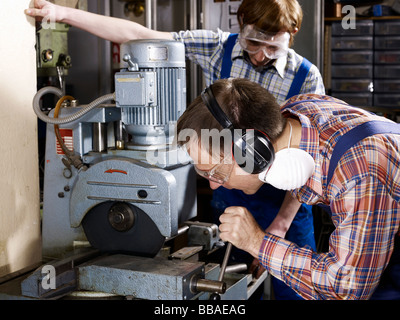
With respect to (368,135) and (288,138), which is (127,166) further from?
(368,135)

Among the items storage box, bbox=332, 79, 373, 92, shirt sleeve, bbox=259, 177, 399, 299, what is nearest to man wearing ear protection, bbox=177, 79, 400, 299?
shirt sleeve, bbox=259, 177, 399, 299

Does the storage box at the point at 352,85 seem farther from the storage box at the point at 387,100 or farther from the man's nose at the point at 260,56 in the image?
the man's nose at the point at 260,56

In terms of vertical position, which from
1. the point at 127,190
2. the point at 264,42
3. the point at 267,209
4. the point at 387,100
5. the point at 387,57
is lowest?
the point at 267,209

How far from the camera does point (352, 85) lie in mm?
4375

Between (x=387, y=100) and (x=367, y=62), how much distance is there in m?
0.36

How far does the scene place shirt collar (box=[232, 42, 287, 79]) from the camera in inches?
79.4

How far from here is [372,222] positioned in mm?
1061

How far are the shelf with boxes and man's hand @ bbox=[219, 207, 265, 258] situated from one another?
3.34 m

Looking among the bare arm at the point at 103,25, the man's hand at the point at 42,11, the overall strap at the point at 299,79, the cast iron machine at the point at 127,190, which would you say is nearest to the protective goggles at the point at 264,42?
the overall strap at the point at 299,79

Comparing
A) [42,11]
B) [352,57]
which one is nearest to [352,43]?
[352,57]

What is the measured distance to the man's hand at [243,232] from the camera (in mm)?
1264

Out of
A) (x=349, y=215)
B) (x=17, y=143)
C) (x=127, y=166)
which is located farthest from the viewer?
(x=17, y=143)

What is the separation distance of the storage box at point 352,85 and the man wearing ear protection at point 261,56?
2.42 m

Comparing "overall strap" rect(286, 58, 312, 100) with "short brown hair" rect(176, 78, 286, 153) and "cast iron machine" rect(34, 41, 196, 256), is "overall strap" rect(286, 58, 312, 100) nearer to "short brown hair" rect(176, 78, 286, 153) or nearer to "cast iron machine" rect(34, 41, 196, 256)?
"cast iron machine" rect(34, 41, 196, 256)
